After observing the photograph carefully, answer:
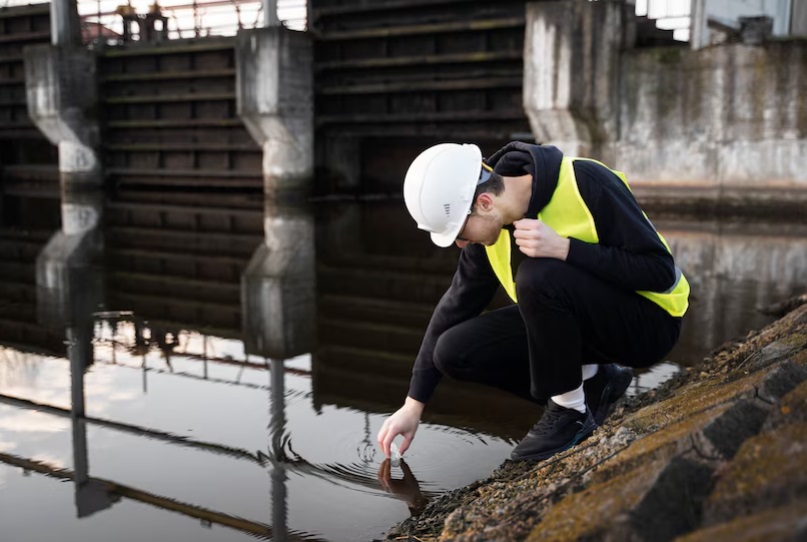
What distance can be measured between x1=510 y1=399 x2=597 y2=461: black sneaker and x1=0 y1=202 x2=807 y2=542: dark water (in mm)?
137

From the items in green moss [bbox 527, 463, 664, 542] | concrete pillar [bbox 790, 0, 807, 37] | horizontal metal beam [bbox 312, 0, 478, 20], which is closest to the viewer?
green moss [bbox 527, 463, 664, 542]

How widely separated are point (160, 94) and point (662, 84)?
26.2ft

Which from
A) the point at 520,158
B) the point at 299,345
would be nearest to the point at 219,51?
the point at 299,345

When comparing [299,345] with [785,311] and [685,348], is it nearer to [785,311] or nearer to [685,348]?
[685,348]

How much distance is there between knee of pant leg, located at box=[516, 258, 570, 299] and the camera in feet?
6.63

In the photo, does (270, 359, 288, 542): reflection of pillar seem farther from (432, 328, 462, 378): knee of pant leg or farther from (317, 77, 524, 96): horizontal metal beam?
(317, 77, 524, 96): horizontal metal beam

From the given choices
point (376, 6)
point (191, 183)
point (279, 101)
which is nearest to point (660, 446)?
point (279, 101)

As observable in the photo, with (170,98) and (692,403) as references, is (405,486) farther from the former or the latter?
(170,98)

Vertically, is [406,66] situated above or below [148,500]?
above

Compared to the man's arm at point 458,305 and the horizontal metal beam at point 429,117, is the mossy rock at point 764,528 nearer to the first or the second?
the man's arm at point 458,305

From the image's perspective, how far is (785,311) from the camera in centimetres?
402

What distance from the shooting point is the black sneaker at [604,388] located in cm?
239

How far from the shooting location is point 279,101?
38.0ft

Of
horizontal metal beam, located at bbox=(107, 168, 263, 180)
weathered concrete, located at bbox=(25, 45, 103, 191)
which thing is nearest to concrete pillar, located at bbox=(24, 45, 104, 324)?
weathered concrete, located at bbox=(25, 45, 103, 191)
